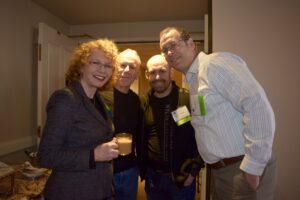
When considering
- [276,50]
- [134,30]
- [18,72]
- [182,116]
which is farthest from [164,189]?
[134,30]

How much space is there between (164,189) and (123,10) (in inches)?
91.7

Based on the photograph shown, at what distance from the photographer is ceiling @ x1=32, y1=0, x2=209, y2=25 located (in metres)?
3.04

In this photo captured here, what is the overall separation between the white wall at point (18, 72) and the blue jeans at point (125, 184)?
1486 millimetres

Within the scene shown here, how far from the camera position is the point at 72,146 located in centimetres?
117

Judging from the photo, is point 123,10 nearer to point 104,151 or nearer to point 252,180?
point 104,151

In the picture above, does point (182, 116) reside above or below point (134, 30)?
below

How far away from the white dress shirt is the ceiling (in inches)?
77.0

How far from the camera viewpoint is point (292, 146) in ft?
7.30

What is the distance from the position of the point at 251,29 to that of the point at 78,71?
158 centimetres

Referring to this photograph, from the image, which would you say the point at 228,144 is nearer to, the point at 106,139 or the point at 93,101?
the point at 106,139

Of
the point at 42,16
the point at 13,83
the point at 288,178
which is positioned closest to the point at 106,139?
the point at 288,178

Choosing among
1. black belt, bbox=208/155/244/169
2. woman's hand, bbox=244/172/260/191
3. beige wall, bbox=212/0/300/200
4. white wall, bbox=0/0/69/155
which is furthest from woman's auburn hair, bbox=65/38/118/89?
white wall, bbox=0/0/69/155

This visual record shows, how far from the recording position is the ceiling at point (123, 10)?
9.96ft

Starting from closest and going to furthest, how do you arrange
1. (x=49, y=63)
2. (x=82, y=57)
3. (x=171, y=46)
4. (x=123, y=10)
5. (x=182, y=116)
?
(x=82, y=57) < (x=171, y=46) < (x=182, y=116) < (x=49, y=63) < (x=123, y=10)
